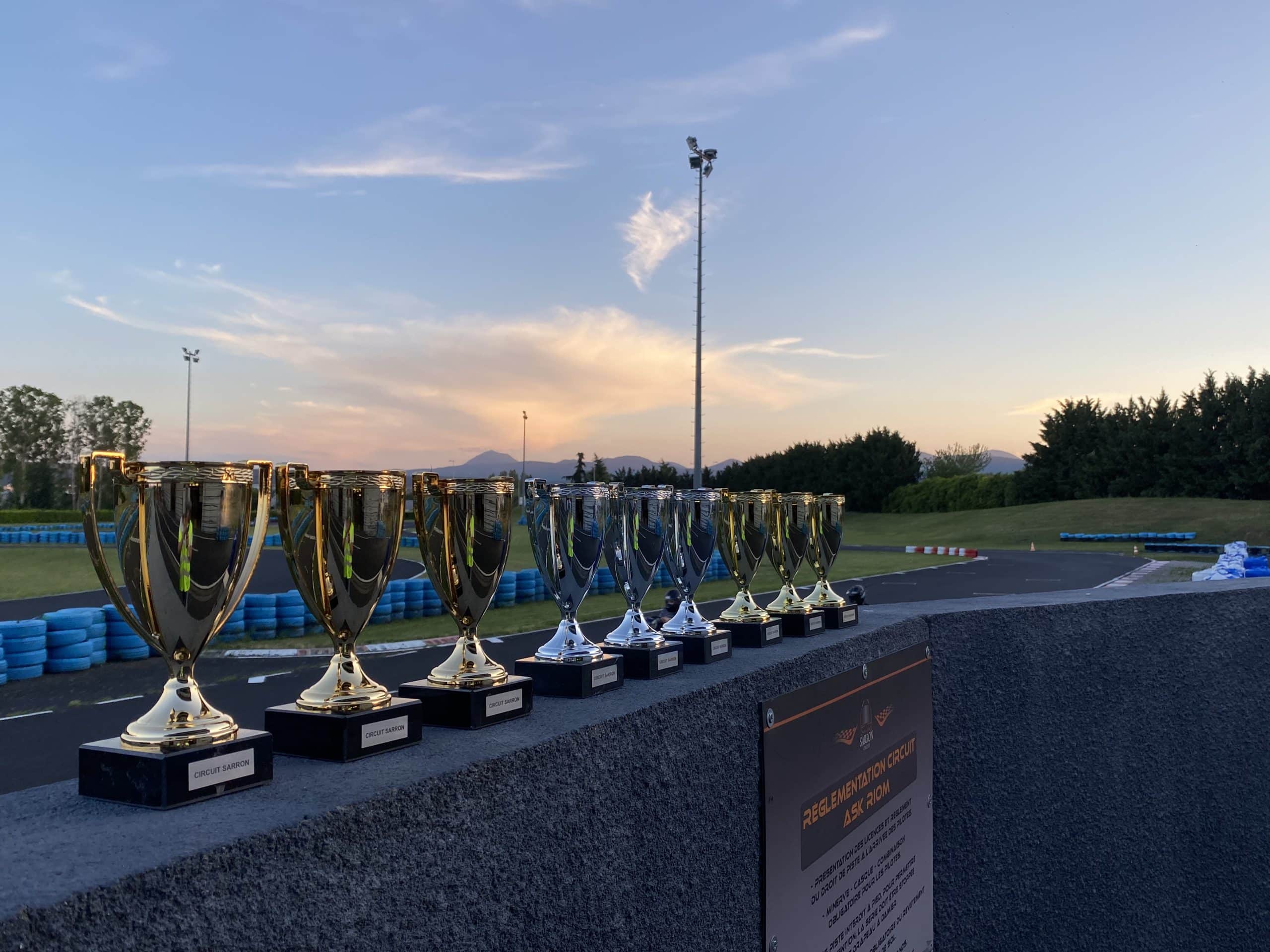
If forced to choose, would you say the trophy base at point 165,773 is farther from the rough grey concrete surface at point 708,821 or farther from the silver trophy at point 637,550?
the silver trophy at point 637,550

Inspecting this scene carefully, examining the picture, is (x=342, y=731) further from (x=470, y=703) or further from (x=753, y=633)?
(x=753, y=633)

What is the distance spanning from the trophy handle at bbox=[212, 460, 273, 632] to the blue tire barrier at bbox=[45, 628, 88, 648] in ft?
37.7

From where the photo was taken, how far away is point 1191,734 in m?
3.49

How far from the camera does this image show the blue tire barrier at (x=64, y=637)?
35.6 ft

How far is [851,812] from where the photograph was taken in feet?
7.25

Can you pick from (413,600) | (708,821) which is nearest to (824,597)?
(708,821)

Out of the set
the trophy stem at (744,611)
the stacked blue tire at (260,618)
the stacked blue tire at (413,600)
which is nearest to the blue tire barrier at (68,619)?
the stacked blue tire at (260,618)

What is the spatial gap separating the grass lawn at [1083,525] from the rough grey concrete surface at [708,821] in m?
35.2

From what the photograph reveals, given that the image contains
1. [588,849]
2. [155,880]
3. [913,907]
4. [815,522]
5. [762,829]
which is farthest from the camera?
[815,522]

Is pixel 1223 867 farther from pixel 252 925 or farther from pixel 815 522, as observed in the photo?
pixel 252 925

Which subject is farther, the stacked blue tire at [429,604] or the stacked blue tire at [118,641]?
the stacked blue tire at [429,604]

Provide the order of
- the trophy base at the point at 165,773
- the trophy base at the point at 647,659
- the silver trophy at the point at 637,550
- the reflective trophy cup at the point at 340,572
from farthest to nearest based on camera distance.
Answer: the silver trophy at the point at 637,550 → the trophy base at the point at 647,659 → the reflective trophy cup at the point at 340,572 → the trophy base at the point at 165,773

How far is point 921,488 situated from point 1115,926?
6114cm

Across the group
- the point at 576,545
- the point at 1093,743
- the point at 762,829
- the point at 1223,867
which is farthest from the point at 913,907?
the point at 1223,867
